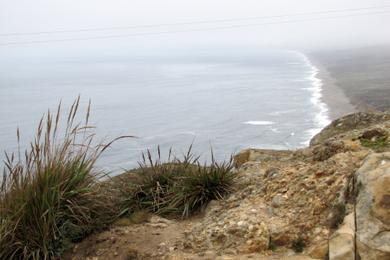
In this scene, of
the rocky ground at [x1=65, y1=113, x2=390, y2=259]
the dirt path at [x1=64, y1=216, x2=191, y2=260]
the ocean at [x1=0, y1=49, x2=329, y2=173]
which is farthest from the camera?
the ocean at [x1=0, y1=49, x2=329, y2=173]

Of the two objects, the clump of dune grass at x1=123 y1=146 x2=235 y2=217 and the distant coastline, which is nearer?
the clump of dune grass at x1=123 y1=146 x2=235 y2=217

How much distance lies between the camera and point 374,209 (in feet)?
13.3

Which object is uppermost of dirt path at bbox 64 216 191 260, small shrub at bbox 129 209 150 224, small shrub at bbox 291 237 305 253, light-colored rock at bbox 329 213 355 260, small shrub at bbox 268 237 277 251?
light-colored rock at bbox 329 213 355 260

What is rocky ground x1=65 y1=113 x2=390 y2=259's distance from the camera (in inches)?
161

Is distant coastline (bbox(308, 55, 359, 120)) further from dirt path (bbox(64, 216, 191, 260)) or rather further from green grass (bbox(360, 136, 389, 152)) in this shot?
dirt path (bbox(64, 216, 191, 260))

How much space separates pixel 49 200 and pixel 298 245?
234cm

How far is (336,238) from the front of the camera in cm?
412

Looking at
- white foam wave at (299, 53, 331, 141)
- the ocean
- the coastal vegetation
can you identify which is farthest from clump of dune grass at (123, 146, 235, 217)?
white foam wave at (299, 53, 331, 141)

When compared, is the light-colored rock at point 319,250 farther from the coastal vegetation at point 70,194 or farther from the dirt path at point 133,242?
the coastal vegetation at point 70,194

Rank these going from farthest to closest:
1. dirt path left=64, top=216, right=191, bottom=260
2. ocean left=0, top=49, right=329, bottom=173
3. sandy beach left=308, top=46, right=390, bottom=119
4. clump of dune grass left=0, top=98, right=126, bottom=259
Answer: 1. sandy beach left=308, top=46, right=390, bottom=119
2. ocean left=0, top=49, right=329, bottom=173
3. dirt path left=64, top=216, right=191, bottom=260
4. clump of dune grass left=0, top=98, right=126, bottom=259

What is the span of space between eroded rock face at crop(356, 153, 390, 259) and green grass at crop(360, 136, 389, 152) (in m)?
1.11

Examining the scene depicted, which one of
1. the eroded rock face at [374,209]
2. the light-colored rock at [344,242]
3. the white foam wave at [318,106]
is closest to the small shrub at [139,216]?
the light-colored rock at [344,242]

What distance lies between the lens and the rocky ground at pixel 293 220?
4082 mm

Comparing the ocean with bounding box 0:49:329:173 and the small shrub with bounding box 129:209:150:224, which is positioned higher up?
the small shrub with bounding box 129:209:150:224
